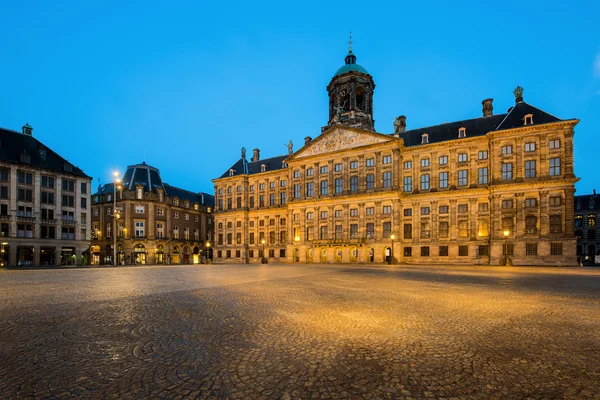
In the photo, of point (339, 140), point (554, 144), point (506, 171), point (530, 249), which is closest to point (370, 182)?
point (339, 140)

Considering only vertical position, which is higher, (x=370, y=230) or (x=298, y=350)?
(x=298, y=350)

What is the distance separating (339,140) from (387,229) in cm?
1834

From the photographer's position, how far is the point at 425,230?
169 ft

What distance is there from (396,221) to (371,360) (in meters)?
48.0

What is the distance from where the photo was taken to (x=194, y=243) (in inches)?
3017

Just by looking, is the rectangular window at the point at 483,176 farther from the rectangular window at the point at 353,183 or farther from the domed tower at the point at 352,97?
the domed tower at the point at 352,97

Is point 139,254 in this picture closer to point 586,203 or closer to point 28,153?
point 28,153

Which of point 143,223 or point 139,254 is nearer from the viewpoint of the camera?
point 139,254

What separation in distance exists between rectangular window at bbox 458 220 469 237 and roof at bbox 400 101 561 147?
13798 mm

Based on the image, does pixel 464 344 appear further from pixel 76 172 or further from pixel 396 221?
pixel 76 172

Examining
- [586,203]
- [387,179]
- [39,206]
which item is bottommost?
[39,206]

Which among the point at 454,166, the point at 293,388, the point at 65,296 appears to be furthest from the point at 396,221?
the point at 293,388

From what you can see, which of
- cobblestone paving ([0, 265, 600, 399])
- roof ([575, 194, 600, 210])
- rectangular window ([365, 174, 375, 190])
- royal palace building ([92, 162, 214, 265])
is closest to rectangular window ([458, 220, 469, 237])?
rectangular window ([365, 174, 375, 190])

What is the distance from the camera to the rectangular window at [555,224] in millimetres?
43469
